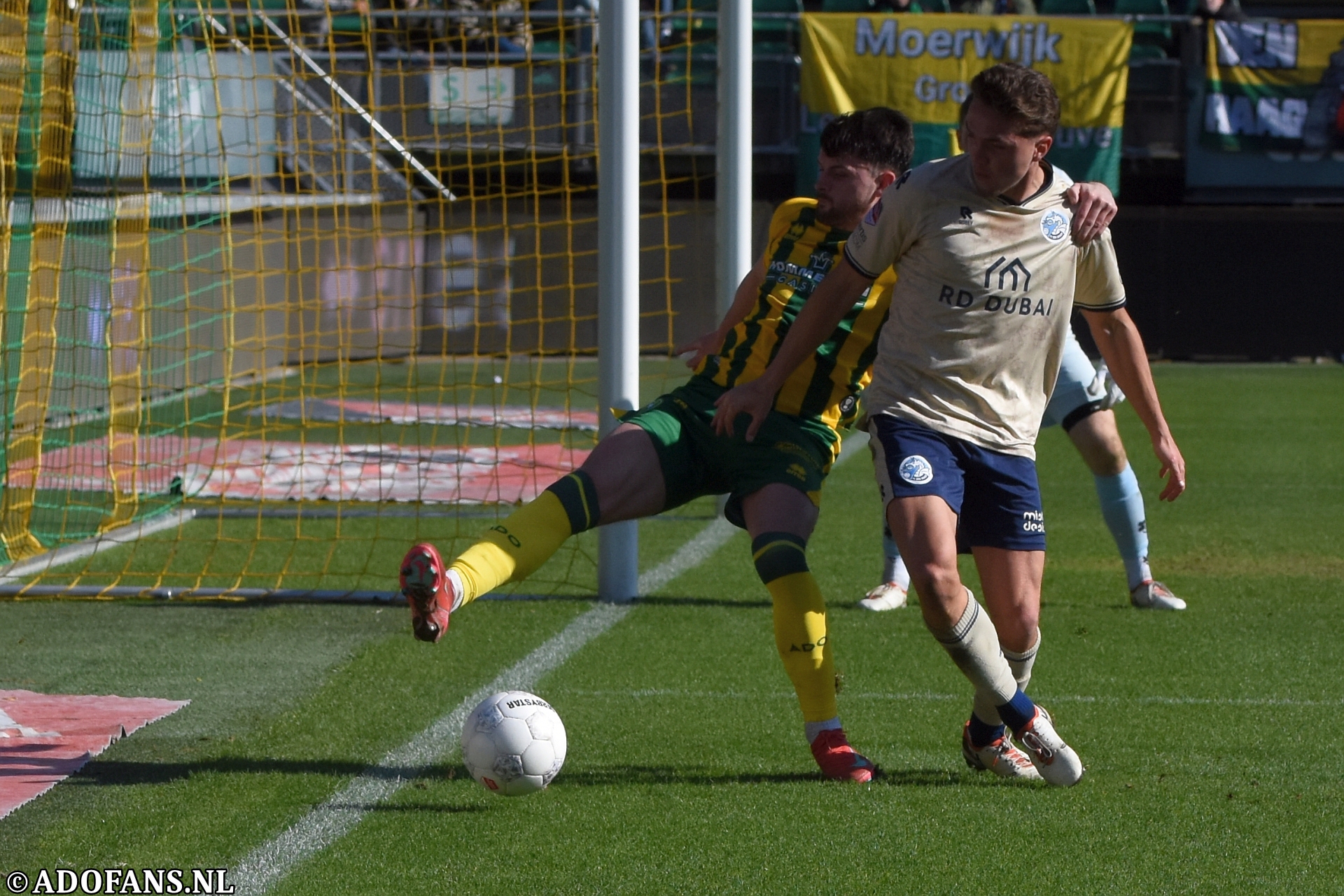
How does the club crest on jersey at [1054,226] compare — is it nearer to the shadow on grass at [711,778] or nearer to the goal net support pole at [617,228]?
the shadow on grass at [711,778]

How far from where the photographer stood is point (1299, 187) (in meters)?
18.8

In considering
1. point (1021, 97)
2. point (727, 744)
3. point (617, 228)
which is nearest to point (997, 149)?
point (1021, 97)

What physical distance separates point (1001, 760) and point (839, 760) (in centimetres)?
44

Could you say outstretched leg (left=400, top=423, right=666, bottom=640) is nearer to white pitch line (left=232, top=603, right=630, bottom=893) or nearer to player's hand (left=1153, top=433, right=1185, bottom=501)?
white pitch line (left=232, top=603, right=630, bottom=893)

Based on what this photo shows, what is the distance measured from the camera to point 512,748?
3973 millimetres

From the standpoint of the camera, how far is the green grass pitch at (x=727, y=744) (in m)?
3.60

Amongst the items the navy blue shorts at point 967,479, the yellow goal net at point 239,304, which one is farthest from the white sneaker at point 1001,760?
the yellow goal net at point 239,304

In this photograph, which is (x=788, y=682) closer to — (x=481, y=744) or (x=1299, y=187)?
(x=481, y=744)

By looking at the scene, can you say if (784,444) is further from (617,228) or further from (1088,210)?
(617,228)

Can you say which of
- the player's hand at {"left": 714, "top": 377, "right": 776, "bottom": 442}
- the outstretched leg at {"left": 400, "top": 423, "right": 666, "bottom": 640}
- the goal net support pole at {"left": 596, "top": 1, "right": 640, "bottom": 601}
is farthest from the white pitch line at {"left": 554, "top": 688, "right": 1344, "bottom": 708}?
the goal net support pole at {"left": 596, "top": 1, "right": 640, "bottom": 601}

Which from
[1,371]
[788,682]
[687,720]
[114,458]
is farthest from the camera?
[114,458]

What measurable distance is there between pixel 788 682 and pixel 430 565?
6.21ft

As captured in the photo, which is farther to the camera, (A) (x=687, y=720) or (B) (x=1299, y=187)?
(B) (x=1299, y=187)

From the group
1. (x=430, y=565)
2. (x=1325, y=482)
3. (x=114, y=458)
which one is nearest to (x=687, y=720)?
(x=430, y=565)
